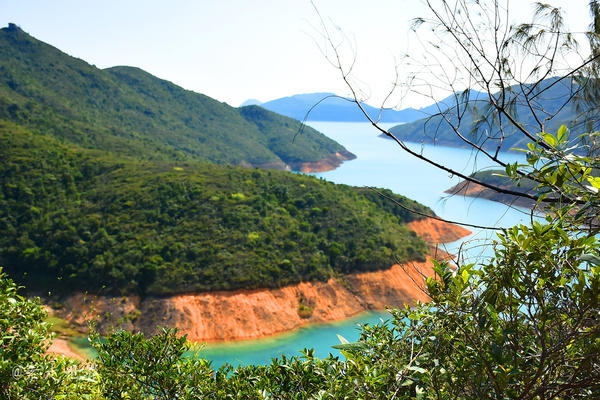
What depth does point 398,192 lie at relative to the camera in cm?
5941

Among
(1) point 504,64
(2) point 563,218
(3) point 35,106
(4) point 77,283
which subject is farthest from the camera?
(3) point 35,106

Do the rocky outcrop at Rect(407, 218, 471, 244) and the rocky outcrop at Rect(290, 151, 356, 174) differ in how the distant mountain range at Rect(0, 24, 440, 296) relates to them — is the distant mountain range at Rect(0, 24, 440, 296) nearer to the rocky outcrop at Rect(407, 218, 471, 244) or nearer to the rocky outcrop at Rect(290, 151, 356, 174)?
the rocky outcrop at Rect(407, 218, 471, 244)

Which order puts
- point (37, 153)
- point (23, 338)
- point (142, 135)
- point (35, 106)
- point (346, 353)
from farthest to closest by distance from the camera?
point (142, 135) < point (35, 106) < point (37, 153) < point (23, 338) < point (346, 353)

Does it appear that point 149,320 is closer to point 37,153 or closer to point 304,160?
point 37,153

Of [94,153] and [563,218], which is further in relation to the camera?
[94,153]

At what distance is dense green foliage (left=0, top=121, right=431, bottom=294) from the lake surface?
408cm

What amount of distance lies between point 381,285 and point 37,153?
28.4 meters

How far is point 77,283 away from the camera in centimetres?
2473

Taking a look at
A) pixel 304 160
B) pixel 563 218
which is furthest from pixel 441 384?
pixel 304 160

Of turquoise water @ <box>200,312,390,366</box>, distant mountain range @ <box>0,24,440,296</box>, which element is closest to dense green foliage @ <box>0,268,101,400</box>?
turquoise water @ <box>200,312,390,366</box>

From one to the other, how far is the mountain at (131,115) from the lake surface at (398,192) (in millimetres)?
11611

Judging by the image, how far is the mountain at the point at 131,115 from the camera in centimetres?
4932

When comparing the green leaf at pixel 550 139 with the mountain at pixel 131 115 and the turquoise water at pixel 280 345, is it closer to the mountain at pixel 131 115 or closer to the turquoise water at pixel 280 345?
the turquoise water at pixel 280 345

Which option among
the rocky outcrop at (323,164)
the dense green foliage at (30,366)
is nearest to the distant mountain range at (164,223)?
the dense green foliage at (30,366)
